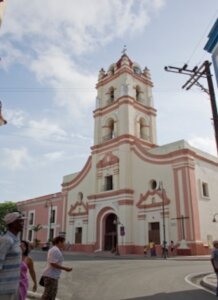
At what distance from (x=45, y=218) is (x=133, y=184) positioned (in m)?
17.2

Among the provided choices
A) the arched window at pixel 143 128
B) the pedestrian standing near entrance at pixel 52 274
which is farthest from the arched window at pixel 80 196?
the pedestrian standing near entrance at pixel 52 274

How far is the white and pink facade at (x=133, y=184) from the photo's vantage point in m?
25.9

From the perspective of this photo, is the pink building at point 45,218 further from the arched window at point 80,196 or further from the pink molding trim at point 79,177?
the arched window at point 80,196

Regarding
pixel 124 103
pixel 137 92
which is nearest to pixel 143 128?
pixel 124 103

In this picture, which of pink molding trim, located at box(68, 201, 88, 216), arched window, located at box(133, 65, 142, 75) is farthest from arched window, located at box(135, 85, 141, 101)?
pink molding trim, located at box(68, 201, 88, 216)

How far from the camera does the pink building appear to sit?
39.3 metres

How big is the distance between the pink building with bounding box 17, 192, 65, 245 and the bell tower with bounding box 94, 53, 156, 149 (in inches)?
461

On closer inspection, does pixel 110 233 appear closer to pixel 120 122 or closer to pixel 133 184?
pixel 133 184

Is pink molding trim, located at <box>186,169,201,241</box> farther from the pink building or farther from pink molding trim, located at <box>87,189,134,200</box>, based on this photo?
the pink building

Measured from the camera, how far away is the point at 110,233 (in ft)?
102

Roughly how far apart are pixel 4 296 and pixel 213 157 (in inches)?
1199

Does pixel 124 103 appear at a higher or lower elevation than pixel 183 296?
higher

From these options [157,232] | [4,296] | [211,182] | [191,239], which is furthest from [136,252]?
[4,296]

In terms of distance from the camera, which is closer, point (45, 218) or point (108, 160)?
point (108, 160)
